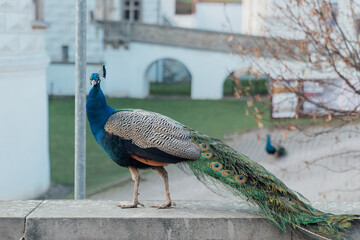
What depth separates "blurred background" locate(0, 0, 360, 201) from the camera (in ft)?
30.4

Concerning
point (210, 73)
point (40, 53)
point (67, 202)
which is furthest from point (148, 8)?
point (67, 202)

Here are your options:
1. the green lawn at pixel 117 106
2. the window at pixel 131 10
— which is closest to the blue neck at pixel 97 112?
the green lawn at pixel 117 106

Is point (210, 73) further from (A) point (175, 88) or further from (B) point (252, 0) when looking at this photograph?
(B) point (252, 0)

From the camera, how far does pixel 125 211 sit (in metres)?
4.98

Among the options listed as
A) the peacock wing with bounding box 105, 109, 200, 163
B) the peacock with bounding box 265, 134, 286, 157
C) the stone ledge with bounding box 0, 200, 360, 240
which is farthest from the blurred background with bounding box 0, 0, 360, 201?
the stone ledge with bounding box 0, 200, 360, 240

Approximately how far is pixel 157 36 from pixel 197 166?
1054 inches

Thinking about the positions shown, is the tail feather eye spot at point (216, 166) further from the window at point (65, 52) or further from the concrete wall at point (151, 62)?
the window at point (65, 52)

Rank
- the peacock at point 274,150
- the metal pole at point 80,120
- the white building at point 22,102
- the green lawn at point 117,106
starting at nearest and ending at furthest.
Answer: the metal pole at point 80,120, the white building at point 22,102, the green lawn at point 117,106, the peacock at point 274,150

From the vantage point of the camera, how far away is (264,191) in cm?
482

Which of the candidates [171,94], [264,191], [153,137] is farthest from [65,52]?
[264,191]

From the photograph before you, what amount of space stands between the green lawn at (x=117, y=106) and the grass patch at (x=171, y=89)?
3236mm

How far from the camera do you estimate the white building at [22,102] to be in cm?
1148

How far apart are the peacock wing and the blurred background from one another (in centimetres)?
304

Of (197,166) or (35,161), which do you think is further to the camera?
(35,161)
